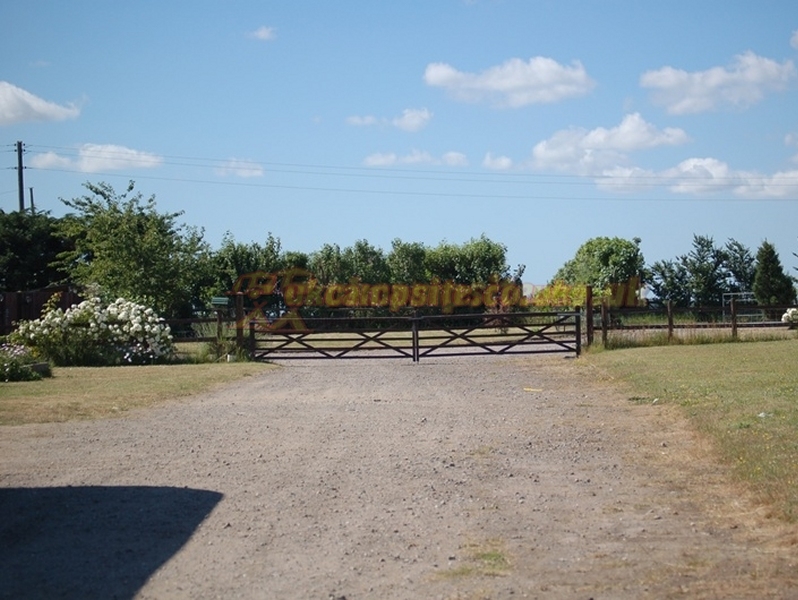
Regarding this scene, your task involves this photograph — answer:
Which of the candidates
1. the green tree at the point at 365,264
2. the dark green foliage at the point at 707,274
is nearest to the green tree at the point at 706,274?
the dark green foliage at the point at 707,274

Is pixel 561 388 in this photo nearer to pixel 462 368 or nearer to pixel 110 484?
pixel 462 368

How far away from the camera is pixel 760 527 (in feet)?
25.1

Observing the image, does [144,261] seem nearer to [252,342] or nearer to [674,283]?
[252,342]

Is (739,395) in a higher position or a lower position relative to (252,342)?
lower

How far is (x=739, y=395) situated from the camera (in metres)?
15.0

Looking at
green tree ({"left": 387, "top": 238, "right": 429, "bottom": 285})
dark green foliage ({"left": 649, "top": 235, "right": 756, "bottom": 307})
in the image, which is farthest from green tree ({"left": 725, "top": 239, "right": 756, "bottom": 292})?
green tree ({"left": 387, "top": 238, "right": 429, "bottom": 285})

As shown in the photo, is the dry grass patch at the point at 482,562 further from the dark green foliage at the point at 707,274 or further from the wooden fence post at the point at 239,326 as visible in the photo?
the dark green foliage at the point at 707,274

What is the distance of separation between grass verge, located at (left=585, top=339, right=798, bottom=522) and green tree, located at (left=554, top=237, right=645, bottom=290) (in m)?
25.2

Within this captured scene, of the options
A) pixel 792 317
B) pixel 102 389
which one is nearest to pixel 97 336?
pixel 102 389

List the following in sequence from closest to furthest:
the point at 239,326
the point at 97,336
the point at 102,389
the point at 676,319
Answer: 1. the point at 102,389
2. the point at 97,336
3. the point at 239,326
4. the point at 676,319

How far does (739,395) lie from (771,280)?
33.8 metres

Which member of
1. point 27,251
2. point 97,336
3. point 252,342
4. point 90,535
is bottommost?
point 90,535

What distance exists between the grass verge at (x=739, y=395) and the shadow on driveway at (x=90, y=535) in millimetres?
→ 5002

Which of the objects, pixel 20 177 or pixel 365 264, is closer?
pixel 365 264
